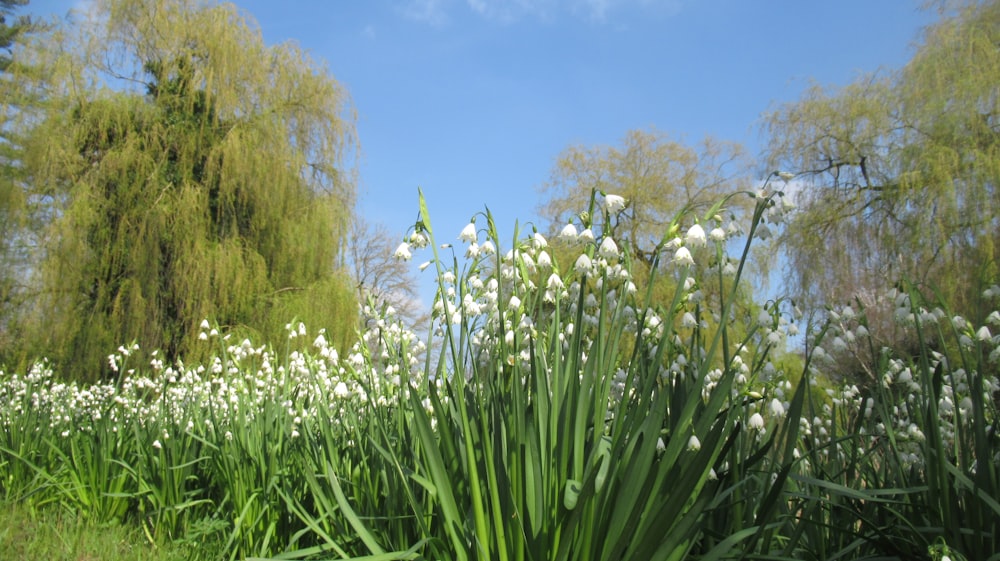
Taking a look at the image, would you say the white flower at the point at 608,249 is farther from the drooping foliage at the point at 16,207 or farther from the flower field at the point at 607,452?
the drooping foliage at the point at 16,207

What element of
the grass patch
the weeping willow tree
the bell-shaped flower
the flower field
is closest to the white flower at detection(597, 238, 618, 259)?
the flower field

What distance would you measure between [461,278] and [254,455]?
1545 millimetres

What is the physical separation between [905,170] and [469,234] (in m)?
A: 10.7

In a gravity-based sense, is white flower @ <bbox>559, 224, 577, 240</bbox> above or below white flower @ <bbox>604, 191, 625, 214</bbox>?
below

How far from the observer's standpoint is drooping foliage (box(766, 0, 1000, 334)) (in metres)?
10.1

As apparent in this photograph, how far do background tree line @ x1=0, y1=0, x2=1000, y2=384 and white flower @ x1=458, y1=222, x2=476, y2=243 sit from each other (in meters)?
9.56

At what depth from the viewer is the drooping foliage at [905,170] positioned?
33.2 feet

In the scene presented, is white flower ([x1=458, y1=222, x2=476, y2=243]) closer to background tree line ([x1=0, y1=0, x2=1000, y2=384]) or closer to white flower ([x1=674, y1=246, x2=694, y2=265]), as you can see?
white flower ([x1=674, y1=246, x2=694, y2=265])

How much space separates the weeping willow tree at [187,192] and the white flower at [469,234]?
9.52 m

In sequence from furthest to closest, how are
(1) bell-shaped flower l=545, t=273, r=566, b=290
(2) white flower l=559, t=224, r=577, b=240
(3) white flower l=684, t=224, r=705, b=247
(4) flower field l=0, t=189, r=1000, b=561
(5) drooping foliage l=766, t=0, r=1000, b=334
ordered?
(5) drooping foliage l=766, t=0, r=1000, b=334
(1) bell-shaped flower l=545, t=273, r=566, b=290
(2) white flower l=559, t=224, r=577, b=240
(3) white flower l=684, t=224, r=705, b=247
(4) flower field l=0, t=189, r=1000, b=561

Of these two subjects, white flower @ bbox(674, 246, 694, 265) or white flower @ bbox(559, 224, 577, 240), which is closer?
white flower @ bbox(674, 246, 694, 265)

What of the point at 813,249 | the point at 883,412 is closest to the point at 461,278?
the point at 883,412

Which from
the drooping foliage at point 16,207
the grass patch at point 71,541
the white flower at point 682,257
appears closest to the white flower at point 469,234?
the white flower at point 682,257

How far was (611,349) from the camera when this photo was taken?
205 centimetres
